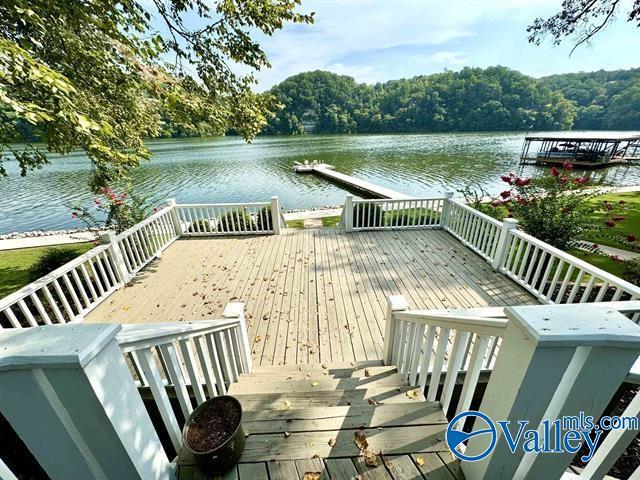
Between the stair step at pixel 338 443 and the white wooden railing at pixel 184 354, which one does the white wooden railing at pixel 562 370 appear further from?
the white wooden railing at pixel 184 354

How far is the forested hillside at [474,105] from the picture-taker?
63812 mm

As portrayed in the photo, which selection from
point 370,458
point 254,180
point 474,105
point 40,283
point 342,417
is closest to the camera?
point 370,458

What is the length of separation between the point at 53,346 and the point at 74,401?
0.73 ft

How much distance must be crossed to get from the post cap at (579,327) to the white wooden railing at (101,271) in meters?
4.17

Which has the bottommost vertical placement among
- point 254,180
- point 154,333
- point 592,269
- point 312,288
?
point 254,180

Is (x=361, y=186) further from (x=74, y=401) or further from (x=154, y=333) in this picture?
(x=74, y=401)

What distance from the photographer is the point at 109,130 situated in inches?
123

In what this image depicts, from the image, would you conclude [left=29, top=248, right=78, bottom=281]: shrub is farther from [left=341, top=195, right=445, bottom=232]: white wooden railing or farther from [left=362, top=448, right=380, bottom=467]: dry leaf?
[left=362, top=448, right=380, bottom=467]: dry leaf

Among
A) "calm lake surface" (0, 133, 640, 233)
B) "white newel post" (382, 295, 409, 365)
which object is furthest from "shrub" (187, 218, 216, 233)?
"calm lake surface" (0, 133, 640, 233)

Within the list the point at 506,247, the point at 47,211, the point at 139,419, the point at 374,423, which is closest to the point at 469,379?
the point at 374,423

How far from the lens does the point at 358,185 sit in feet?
57.3

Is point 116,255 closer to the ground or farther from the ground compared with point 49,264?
farther from the ground

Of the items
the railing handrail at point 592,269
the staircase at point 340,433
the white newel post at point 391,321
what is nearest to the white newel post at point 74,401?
the staircase at point 340,433

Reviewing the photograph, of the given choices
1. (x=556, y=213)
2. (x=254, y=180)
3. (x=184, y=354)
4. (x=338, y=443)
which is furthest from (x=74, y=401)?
(x=254, y=180)
